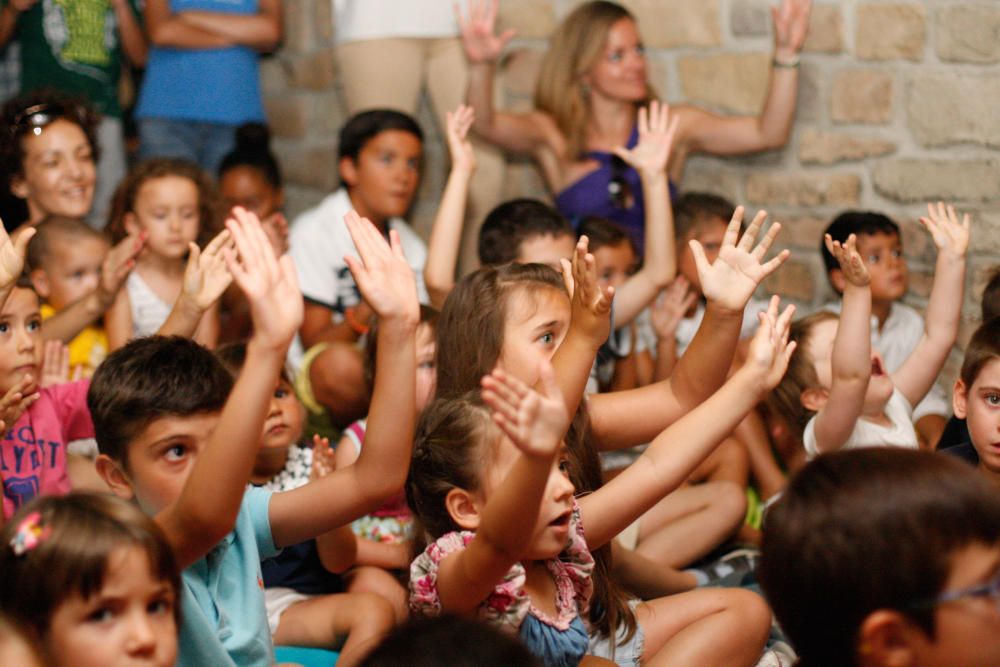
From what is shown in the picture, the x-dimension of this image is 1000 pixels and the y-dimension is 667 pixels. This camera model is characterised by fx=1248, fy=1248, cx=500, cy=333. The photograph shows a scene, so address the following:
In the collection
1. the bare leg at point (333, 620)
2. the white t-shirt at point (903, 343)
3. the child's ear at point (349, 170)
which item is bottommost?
the bare leg at point (333, 620)

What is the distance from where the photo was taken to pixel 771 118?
3.84 m

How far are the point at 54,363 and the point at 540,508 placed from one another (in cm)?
173

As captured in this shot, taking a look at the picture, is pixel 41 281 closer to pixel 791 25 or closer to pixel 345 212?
pixel 345 212

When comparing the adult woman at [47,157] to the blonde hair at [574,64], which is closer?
the adult woman at [47,157]

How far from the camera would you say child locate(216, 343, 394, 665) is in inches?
97.0

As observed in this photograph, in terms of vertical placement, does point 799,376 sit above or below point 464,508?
below

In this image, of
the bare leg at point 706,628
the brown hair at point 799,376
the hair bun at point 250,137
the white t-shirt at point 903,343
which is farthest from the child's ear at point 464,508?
the hair bun at point 250,137

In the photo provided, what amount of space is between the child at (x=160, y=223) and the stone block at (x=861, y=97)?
6.35 feet

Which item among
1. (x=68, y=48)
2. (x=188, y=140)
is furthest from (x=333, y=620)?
(x=68, y=48)

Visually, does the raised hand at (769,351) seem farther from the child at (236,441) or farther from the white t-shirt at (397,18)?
the white t-shirt at (397,18)

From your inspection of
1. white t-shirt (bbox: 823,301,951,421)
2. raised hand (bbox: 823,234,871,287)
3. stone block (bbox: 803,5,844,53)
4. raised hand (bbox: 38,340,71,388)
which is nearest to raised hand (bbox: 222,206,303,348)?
raised hand (bbox: 823,234,871,287)

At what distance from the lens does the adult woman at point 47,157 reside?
375 cm

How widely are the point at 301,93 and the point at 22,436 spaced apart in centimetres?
274

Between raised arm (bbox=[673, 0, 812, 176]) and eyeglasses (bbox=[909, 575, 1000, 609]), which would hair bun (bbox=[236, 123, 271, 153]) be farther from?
eyeglasses (bbox=[909, 575, 1000, 609])
